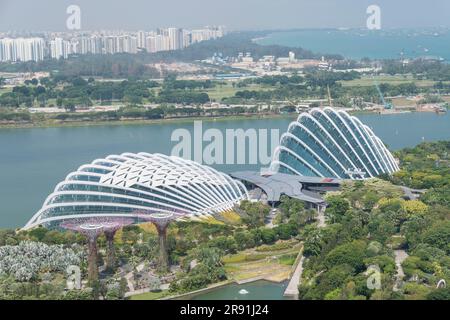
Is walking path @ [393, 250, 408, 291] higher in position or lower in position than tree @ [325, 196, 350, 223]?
lower

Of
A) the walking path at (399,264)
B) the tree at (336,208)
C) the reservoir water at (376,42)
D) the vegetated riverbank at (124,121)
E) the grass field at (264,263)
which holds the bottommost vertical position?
the grass field at (264,263)

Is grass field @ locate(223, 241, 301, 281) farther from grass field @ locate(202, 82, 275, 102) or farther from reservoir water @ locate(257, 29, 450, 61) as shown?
reservoir water @ locate(257, 29, 450, 61)

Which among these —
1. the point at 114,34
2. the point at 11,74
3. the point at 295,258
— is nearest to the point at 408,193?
the point at 295,258

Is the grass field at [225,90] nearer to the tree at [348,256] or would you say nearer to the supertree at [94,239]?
the supertree at [94,239]

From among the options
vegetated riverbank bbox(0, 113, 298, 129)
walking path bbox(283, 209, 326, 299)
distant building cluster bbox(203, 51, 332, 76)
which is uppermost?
distant building cluster bbox(203, 51, 332, 76)

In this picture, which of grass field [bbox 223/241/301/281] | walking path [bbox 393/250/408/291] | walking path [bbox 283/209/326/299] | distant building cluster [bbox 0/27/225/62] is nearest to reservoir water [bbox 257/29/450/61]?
distant building cluster [bbox 0/27/225/62]

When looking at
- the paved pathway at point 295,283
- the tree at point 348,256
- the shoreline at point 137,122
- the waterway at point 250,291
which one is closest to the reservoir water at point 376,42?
the shoreline at point 137,122
